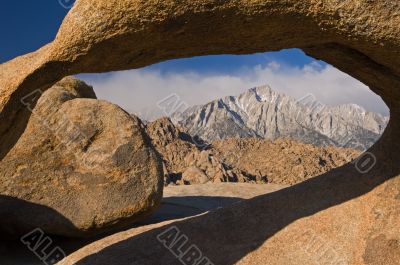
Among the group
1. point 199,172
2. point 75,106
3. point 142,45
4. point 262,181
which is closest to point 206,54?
point 142,45

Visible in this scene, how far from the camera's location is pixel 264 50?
4.30 meters

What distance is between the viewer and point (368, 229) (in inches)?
201

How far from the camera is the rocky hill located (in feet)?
68.2

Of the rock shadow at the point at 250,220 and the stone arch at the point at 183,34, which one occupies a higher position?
the stone arch at the point at 183,34

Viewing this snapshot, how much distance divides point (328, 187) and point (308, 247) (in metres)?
0.94

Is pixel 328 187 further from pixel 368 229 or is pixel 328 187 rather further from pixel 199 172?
pixel 199 172

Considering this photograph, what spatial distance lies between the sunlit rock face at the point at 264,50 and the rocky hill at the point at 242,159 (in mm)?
13567

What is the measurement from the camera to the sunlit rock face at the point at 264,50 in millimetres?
3426

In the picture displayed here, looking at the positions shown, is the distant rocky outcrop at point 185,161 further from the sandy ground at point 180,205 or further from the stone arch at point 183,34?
the stone arch at point 183,34

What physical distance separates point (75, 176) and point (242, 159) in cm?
1937

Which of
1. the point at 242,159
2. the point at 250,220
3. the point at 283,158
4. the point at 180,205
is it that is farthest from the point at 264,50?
the point at 242,159

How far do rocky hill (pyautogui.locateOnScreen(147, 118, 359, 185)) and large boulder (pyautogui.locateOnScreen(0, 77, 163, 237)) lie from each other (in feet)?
37.7

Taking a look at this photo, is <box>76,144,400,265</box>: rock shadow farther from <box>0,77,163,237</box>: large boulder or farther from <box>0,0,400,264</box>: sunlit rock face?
<box>0,77,163,237</box>: large boulder

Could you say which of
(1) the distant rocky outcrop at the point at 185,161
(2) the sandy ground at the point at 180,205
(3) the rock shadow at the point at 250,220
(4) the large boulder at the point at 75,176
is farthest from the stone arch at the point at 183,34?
(1) the distant rocky outcrop at the point at 185,161
